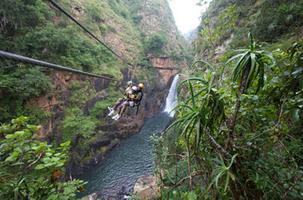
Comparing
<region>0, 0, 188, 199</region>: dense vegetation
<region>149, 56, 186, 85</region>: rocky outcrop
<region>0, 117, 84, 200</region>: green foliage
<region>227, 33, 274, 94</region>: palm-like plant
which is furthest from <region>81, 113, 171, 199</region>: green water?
<region>149, 56, 186, 85</region>: rocky outcrop

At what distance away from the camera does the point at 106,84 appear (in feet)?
57.7

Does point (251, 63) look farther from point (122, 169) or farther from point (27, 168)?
point (122, 169)

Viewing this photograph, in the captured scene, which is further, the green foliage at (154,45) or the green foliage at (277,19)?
the green foliage at (154,45)

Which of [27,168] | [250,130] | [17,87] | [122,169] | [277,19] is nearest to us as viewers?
[27,168]

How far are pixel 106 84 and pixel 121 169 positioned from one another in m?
7.30

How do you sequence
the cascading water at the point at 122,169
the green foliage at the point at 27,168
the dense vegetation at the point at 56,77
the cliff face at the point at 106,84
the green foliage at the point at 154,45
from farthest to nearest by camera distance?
1. the green foliage at the point at 154,45
2. the cliff face at the point at 106,84
3. the cascading water at the point at 122,169
4. the dense vegetation at the point at 56,77
5. the green foliage at the point at 27,168

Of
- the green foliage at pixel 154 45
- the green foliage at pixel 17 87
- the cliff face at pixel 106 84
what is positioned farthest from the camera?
the green foliage at pixel 154 45

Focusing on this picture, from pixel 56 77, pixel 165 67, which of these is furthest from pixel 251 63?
pixel 165 67

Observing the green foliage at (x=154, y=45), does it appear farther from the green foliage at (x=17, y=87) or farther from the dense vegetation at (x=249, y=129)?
the dense vegetation at (x=249, y=129)

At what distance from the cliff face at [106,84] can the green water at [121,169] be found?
2.23 feet

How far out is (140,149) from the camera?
1569cm

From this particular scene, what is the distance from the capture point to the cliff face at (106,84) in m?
12.7

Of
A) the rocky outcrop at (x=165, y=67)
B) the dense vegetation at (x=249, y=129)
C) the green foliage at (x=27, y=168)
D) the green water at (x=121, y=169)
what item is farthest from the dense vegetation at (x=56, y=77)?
the rocky outcrop at (x=165, y=67)

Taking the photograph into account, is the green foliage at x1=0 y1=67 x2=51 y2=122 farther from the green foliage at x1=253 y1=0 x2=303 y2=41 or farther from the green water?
the green foliage at x1=253 y1=0 x2=303 y2=41
